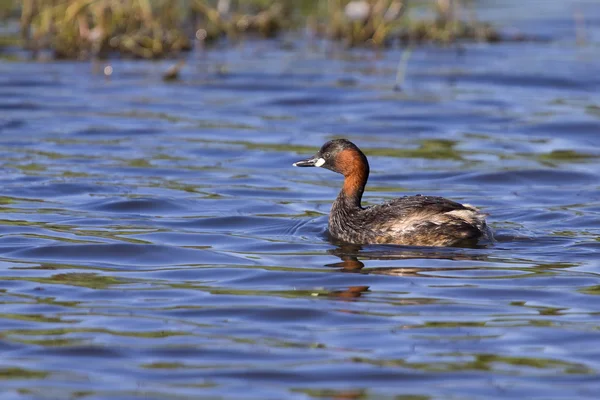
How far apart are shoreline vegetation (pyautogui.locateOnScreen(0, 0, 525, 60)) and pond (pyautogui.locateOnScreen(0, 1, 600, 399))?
0.55 m

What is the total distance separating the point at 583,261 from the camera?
894 cm

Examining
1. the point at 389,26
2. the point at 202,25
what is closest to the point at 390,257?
the point at 389,26

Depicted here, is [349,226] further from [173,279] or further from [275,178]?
[275,178]

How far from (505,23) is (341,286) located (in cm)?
1626

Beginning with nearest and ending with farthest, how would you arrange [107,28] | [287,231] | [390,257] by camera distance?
[390,257], [287,231], [107,28]

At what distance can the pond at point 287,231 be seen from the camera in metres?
6.45

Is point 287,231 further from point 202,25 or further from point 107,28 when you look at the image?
point 202,25

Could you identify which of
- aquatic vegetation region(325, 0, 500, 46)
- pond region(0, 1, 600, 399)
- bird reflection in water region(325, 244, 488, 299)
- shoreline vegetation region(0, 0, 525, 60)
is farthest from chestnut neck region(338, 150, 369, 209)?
aquatic vegetation region(325, 0, 500, 46)

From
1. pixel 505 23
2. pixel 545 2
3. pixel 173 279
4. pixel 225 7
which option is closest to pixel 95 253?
pixel 173 279

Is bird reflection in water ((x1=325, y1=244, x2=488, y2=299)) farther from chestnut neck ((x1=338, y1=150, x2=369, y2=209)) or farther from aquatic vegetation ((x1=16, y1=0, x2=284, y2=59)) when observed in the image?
aquatic vegetation ((x1=16, y1=0, x2=284, y2=59))

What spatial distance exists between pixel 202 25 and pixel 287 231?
1220cm

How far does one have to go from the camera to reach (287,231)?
10.3 meters

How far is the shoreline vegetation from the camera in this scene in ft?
63.2

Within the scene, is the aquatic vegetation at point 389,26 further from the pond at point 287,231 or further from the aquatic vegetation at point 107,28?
the aquatic vegetation at point 107,28
